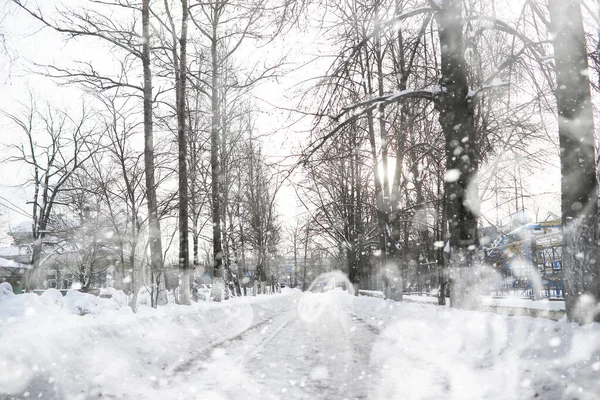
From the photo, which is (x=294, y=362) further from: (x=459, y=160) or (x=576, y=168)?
(x=459, y=160)

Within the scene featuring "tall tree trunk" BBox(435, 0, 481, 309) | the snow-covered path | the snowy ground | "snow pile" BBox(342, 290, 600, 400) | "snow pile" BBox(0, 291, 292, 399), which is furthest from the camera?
"tall tree trunk" BBox(435, 0, 481, 309)

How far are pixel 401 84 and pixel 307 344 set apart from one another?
350 inches

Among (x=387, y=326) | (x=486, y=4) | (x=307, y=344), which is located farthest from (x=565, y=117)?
(x=387, y=326)

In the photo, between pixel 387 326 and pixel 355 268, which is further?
pixel 355 268

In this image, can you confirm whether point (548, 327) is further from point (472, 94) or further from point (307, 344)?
point (472, 94)

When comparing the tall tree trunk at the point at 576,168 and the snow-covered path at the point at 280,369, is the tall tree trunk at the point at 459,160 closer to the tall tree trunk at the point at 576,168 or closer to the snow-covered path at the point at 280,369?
the snow-covered path at the point at 280,369

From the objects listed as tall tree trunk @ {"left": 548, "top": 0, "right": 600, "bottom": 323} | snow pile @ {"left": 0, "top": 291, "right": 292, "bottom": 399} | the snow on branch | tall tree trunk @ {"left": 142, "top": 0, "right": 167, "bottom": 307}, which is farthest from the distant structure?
tall tree trunk @ {"left": 142, "top": 0, "right": 167, "bottom": 307}

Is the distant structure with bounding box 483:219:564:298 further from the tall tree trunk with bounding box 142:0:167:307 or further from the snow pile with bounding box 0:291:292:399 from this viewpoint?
the tall tree trunk with bounding box 142:0:167:307

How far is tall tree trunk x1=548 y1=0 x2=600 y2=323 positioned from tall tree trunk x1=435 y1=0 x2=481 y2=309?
2.98 metres

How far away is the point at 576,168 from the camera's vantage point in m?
5.23

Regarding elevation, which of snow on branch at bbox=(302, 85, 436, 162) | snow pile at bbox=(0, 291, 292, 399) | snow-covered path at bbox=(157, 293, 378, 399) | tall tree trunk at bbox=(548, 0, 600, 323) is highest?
snow on branch at bbox=(302, 85, 436, 162)

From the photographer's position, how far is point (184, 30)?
15.5 metres

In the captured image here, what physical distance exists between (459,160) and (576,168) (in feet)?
10.9

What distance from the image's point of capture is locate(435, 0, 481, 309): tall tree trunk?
8391 millimetres
